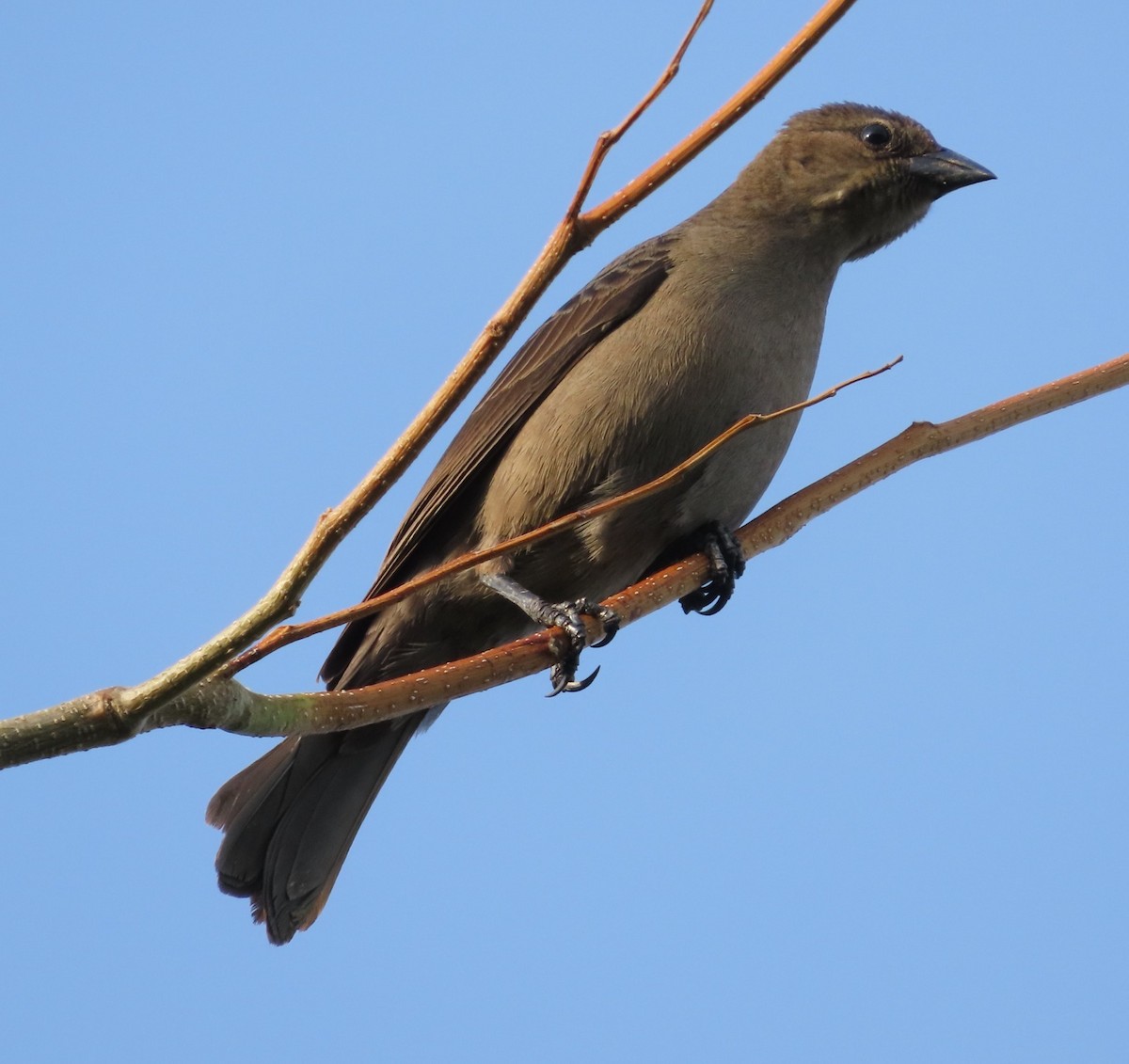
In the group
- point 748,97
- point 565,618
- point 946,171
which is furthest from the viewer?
point 946,171

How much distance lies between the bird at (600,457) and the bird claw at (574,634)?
0.04 feet

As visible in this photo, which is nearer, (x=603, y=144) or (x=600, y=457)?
(x=603, y=144)

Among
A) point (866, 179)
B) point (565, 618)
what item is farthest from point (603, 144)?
point (866, 179)

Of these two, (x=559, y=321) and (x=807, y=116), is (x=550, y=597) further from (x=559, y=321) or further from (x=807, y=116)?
(x=807, y=116)

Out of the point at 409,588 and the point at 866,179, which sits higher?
the point at 866,179

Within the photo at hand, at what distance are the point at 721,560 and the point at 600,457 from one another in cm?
55

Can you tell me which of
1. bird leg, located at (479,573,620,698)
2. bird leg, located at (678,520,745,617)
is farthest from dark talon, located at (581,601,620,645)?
bird leg, located at (678,520,745,617)

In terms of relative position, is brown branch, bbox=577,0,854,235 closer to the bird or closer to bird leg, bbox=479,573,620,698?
bird leg, bbox=479,573,620,698

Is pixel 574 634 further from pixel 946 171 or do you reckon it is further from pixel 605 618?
pixel 946 171

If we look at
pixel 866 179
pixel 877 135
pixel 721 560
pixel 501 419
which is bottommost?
pixel 721 560

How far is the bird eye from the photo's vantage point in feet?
17.6

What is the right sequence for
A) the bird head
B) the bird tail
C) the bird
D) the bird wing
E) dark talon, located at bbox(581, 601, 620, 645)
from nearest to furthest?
dark talon, located at bbox(581, 601, 620, 645) < the bird < the bird tail < the bird wing < the bird head

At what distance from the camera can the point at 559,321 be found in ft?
17.0

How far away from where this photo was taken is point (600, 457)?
15.2ft
